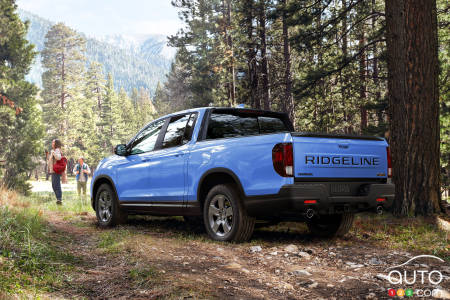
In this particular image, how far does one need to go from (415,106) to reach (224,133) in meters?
3.37

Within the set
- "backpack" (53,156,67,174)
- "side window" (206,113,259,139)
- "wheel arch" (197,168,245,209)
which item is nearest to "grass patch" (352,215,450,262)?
"wheel arch" (197,168,245,209)

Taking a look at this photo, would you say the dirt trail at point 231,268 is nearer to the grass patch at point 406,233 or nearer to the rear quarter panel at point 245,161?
the grass patch at point 406,233

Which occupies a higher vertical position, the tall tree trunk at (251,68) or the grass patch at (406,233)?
the tall tree trunk at (251,68)

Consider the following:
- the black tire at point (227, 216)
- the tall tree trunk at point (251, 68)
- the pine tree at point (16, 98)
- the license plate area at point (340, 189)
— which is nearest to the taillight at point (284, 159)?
the license plate area at point (340, 189)

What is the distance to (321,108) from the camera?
13586 mm

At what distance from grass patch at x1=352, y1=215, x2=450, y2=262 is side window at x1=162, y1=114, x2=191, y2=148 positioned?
10.4 ft

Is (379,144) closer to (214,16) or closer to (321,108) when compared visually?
(321,108)

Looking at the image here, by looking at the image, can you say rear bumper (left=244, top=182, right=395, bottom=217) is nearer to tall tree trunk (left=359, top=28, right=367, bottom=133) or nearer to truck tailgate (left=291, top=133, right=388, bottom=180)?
truck tailgate (left=291, top=133, right=388, bottom=180)

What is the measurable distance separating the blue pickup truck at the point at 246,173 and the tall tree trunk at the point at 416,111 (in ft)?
4.96

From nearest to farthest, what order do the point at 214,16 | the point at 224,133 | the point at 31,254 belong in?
the point at 31,254 → the point at 224,133 → the point at 214,16

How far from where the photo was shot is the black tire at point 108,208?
26.6 ft

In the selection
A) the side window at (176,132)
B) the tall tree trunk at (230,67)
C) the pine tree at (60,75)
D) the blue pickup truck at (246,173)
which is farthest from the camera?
the pine tree at (60,75)

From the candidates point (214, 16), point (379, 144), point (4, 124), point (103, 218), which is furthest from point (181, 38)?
point (379, 144)

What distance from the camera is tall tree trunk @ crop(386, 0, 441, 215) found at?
24.0 feet
